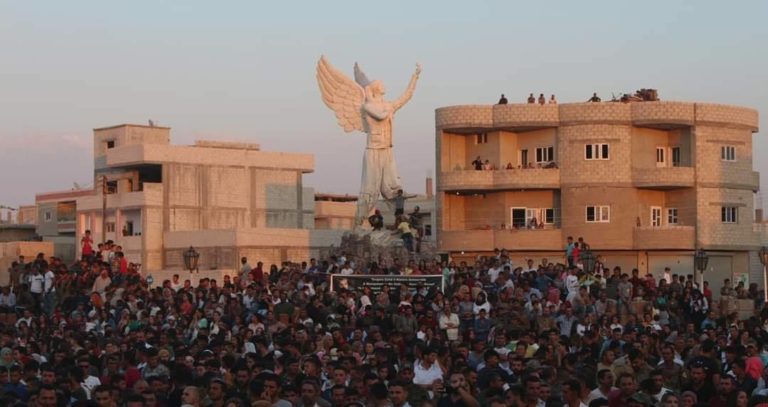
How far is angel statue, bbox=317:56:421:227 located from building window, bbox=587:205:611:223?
941 centimetres

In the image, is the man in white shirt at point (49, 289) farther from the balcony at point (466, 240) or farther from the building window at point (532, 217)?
the building window at point (532, 217)

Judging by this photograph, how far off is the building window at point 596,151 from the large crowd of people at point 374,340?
12467 mm

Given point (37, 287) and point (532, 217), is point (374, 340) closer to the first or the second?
point (37, 287)

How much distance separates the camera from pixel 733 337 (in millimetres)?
23109

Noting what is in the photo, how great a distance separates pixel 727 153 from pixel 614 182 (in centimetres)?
404

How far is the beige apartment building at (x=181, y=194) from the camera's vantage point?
204 ft

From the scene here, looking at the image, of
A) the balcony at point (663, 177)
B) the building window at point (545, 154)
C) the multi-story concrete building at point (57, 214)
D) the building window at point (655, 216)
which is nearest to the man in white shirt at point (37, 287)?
the building window at point (545, 154)

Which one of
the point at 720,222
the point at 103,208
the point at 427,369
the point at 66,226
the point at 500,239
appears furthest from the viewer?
the point at 66,226

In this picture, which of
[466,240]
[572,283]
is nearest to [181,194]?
[466,240]

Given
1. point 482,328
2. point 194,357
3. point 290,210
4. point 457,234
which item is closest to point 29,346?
point 194,357

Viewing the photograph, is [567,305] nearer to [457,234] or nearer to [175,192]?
[457,234]

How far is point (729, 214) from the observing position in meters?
50.9

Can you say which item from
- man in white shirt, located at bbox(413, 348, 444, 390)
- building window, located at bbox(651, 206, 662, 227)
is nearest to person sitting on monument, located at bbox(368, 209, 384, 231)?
building window, located at bbox(651, 206, 662, 227)

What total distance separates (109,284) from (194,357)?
12911 mm
